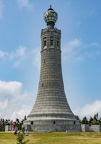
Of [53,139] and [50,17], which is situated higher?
[50,17]

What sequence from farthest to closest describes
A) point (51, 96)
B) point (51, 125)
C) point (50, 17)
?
point (50, 17)
point (51, 96)
point (51, 125)

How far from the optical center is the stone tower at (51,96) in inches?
2790

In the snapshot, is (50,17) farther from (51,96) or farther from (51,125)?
(51,125)

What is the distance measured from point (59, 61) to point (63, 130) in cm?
2063

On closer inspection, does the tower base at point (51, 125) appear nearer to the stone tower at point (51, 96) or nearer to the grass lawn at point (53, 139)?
the stone tower at point (51, 96)

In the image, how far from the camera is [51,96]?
7438 cm

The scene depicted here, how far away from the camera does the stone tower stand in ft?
233

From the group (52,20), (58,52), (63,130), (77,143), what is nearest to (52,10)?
(52,20)

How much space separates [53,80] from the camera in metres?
76.0

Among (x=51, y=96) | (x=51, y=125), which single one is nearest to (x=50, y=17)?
(x=51, y=96)

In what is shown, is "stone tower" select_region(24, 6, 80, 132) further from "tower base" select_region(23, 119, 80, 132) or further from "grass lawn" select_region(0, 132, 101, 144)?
"grass lawn" select_region(0, 132, 101, 144)

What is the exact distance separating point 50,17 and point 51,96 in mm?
25703

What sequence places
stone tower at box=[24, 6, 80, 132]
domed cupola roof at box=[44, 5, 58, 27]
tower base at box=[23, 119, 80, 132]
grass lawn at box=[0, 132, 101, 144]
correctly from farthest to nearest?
1. domed cupola roof at box=[44, 5, 58, 27]
2. stone tower at box=[24, 6, 80, 132]
3. tower base at box=[23, 119, 80, 132]
4. grass lawn at box=[0, 132, 101, 144]

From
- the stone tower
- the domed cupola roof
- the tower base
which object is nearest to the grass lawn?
the tower base
